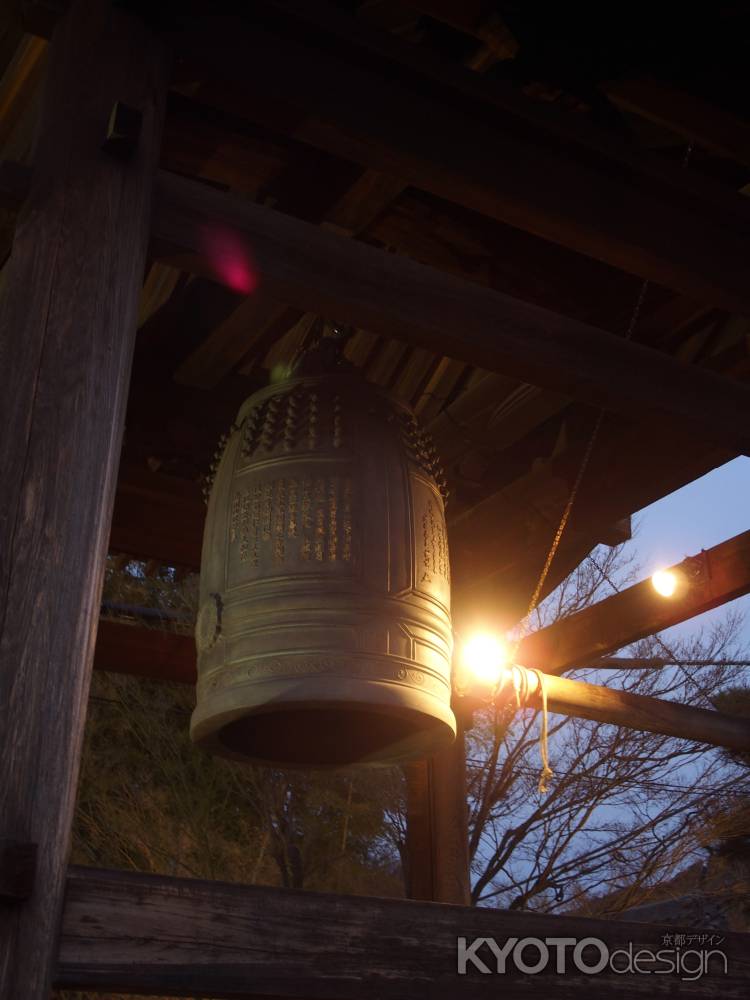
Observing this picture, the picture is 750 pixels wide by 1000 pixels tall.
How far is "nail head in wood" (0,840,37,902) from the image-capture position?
1686 millimetres

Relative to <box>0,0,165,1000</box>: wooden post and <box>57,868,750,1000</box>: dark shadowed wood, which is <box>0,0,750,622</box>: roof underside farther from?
<box>57,868,750,1000</box>: dark shadowed wood

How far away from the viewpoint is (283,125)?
108 inches

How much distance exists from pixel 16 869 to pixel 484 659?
9.91 feet

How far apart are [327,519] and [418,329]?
50cm

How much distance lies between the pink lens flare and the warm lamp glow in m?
2.49

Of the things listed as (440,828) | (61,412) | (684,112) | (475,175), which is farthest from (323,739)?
(440,828)

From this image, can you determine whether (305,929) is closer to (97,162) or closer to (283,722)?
(283,722)

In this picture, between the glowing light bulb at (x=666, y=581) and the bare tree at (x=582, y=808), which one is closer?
the glowing light bulb at (x=666, y=581)

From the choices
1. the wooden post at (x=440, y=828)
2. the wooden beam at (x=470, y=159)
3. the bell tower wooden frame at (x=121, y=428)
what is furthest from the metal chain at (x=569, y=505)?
the bell tower wooden frame at (x=121, y=428)

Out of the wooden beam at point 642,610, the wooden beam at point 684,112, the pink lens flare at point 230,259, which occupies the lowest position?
the pink lens flare at point 230,259

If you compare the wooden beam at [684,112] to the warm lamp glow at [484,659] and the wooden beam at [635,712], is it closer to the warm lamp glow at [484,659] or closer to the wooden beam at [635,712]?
the warm lamp glow at [484,659]

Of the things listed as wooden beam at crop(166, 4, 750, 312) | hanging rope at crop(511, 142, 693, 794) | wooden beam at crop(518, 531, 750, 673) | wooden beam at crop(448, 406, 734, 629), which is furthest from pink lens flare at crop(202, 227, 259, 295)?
wooden beam at crop(518, 531, 750, 673)

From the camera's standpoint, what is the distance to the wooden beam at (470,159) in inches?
101

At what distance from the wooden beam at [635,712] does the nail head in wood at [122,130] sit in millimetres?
3005
